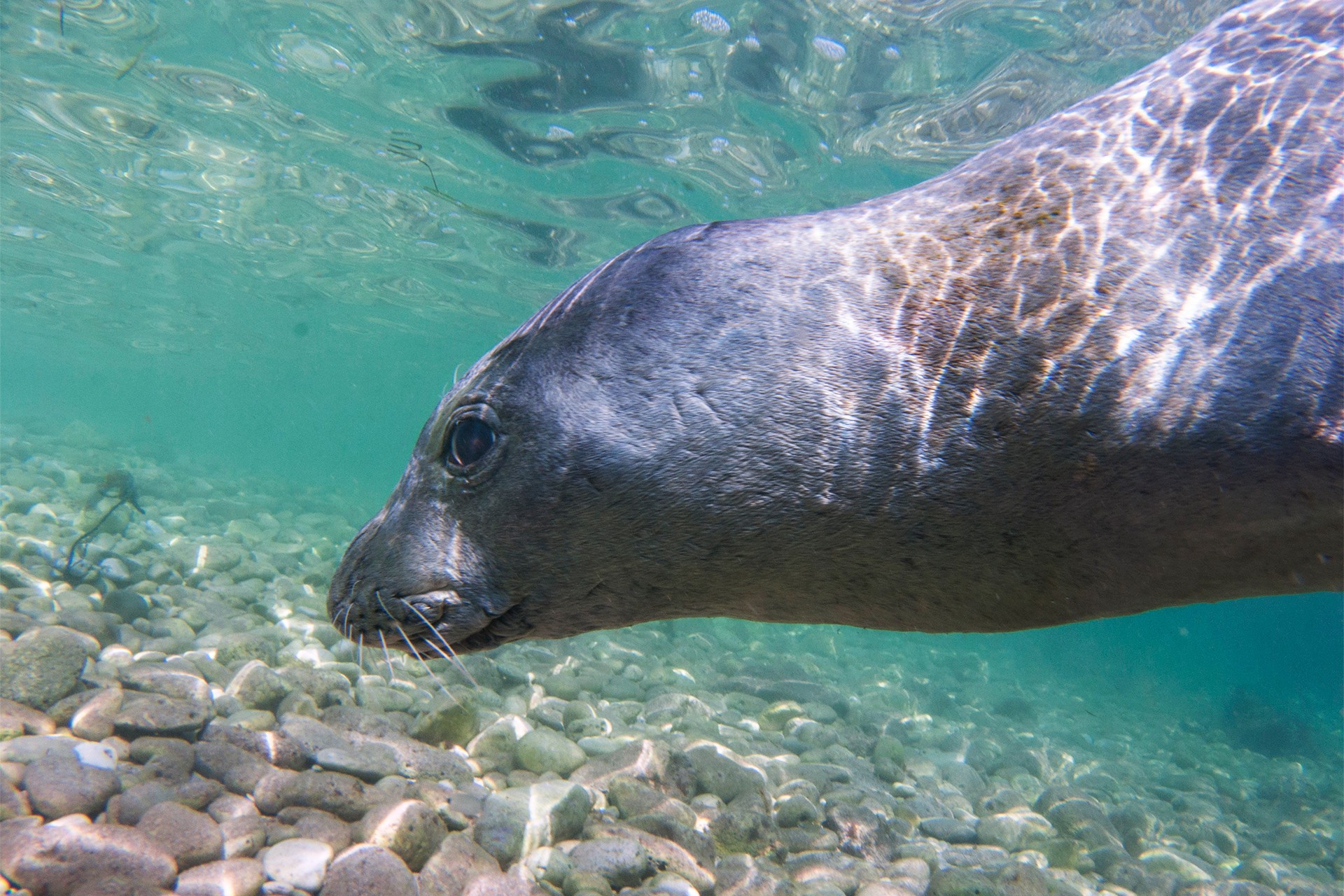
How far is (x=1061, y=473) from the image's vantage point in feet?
6.07

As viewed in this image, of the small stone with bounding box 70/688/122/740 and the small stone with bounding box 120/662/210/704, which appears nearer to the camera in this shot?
the small stone with bounding box 70/688/122/740

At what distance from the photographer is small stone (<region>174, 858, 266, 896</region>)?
9.97 feet

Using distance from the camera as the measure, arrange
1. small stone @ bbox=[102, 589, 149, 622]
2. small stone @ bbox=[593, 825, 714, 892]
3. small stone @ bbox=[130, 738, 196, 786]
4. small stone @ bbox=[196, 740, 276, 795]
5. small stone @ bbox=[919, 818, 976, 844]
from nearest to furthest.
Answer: small stone @ bbox=[130, 738, 196, 786]
small stone @ bbox=[196, 740, 276, 795]
small stone @ bbox=[593, 825, 714, 892]
small stone @ bbox=[919, 818, 976, 844]
small stone @ bbox=[102, 589, 149, 622]

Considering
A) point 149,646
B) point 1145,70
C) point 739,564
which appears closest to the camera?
point 739,564

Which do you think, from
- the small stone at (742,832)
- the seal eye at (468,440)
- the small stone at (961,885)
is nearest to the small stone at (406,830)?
the small stone at (742,832)

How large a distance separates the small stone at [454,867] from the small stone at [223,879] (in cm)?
71

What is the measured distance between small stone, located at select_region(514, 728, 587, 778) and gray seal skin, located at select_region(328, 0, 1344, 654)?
3.28m

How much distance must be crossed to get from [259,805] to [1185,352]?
4495mm

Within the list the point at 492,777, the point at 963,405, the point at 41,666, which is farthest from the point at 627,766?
the point at 963,405

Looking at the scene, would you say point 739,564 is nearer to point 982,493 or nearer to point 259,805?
point 982,493

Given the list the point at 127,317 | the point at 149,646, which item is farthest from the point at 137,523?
the point at 127,317

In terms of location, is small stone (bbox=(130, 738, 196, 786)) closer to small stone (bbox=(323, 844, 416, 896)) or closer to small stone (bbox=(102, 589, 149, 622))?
small stone (bbox=(323, 844, 416, 896))

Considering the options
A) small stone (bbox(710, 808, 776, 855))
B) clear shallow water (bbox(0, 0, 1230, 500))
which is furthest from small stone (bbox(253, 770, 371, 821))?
clear shallow water (bbox(0, 0, 1230, 500))

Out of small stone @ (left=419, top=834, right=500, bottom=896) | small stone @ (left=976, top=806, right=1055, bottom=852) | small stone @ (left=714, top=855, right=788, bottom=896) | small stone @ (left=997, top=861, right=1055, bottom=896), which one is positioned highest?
small stone @ (left=997, top=861, right=1055, bottom=896)
